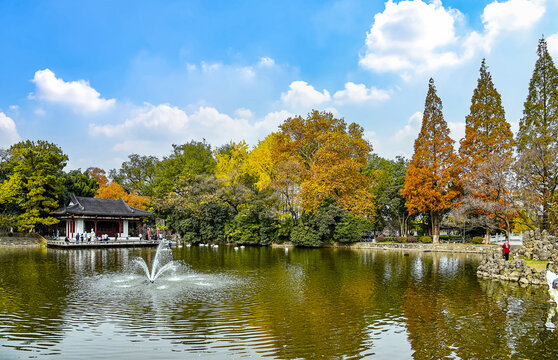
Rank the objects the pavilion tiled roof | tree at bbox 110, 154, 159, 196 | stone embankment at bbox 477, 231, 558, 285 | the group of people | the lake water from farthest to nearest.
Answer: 1. tree at bbox 110, 154, 159, 196
2. the pavilion tiled roof
3. the group of people
4. stone embankment at bbox 477, 231, 558, 285
5. the lake water

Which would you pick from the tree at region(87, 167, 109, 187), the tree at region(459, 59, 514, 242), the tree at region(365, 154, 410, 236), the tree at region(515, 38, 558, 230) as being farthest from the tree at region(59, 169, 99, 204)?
the tree at region(515, 38, 558, 230)

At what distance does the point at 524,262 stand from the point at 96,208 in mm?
37767

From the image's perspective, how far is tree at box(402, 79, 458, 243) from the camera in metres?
32.0

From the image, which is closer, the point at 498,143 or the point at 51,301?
the point at 51,301

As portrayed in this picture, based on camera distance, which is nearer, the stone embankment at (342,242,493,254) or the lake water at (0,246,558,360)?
the lake water at (0,246,558,360)

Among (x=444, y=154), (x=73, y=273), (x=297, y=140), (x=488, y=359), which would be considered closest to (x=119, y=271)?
(x=73, y=273)

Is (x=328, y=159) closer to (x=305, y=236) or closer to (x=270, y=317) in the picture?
(x=305, y=236)

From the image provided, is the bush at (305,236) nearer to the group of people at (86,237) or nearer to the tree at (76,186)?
the group of people at (86,237)

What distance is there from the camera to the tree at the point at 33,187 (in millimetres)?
35031

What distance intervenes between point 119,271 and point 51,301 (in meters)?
6.63

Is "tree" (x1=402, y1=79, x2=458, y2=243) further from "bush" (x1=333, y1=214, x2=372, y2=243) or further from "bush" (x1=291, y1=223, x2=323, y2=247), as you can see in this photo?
"bush" (x1=291, y1=223, x2=323, y2=247)

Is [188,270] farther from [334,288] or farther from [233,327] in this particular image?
[233,327]

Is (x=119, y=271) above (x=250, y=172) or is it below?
below

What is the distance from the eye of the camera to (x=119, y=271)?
56.7 ft
